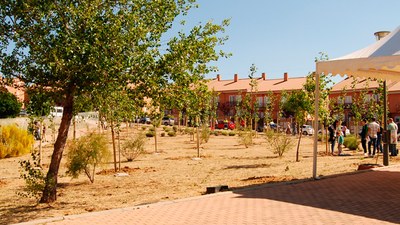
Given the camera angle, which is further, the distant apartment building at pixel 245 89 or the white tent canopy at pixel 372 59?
the distant apartment building at pixel 245 89

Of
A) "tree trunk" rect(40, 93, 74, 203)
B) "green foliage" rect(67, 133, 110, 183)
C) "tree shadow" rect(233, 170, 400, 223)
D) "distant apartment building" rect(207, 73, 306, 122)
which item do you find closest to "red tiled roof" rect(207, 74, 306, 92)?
"distant apartment building" rect(207, 73, 306, 122)

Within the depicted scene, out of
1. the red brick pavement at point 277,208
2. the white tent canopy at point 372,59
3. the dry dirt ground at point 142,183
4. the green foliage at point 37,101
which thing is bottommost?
the dry dirt ground at point 142,183

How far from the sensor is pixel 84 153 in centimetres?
1171

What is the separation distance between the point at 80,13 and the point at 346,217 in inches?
220

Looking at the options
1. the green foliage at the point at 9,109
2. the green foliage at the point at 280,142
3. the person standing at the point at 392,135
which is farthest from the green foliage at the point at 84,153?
the green foliage at the point at 9,109

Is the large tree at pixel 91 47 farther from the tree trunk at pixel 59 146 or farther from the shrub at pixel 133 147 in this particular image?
the shrub at pixel 133 147

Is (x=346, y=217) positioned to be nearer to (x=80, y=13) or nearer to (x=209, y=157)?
(x=80, y=13)

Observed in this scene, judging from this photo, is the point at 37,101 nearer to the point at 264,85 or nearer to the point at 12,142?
the point at 12,142

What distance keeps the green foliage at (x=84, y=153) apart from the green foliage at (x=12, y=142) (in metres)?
10.6

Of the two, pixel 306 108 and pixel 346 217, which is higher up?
pixel 306 108

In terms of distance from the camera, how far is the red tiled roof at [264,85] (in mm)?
67062

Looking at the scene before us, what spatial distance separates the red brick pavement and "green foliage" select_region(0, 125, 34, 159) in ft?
50.0

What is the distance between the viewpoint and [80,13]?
7.89m

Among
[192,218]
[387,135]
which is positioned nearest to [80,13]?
[192,218]
